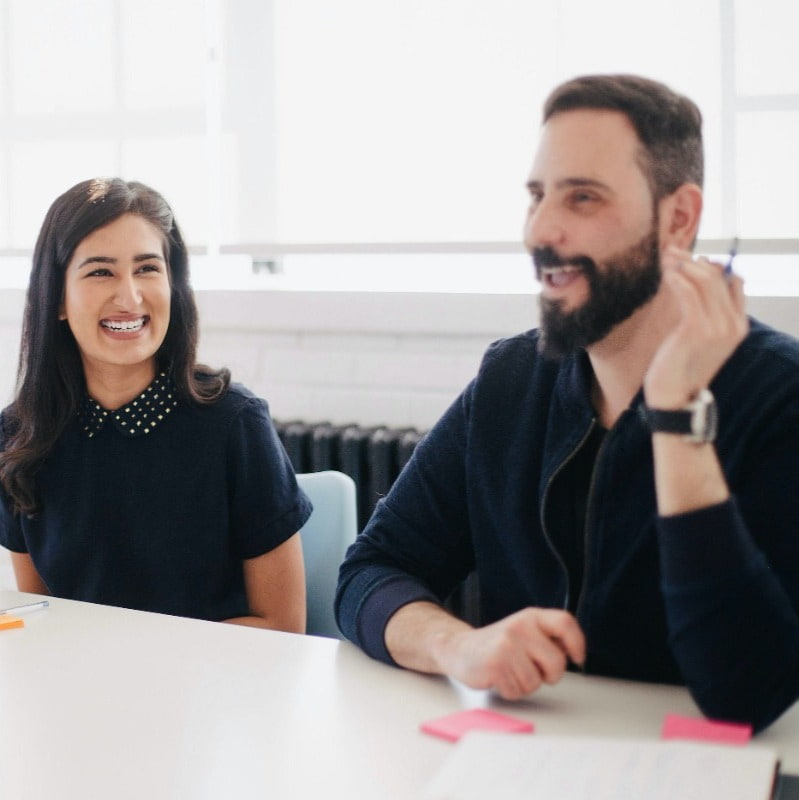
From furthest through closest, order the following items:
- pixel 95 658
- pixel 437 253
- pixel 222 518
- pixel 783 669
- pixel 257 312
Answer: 1. pixel 257 312
2. pixel 437 253
3. pixel 222 518
4. pixel 95 658
5. pixel 783 669

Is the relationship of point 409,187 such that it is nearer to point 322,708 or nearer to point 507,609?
point 507,609

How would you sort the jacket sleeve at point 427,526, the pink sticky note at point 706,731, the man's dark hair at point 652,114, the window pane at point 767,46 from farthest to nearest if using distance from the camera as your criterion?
the window pane at point 767,46, the jacket sleeve at point 427,526, the man's dark hair at point 652,114, the pink sticky note at point 706,731

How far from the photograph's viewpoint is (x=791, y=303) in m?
2.28

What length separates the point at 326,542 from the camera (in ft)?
6.29

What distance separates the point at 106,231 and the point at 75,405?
0.29 metres

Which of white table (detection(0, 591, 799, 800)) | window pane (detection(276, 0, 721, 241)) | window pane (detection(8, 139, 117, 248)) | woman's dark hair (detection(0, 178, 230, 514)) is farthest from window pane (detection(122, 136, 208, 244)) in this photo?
white table (detection(0, 591, 799, 800))

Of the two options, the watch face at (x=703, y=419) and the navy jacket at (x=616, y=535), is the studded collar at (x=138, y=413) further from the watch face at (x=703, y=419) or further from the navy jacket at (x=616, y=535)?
the watch face at (x=703, y=419)

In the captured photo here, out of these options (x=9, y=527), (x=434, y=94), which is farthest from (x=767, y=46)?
(x=9, y=527)

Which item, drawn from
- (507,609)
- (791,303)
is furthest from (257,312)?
(507,609)

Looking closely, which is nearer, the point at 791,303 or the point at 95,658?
the point at 95,658

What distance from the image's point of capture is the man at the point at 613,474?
117 cm

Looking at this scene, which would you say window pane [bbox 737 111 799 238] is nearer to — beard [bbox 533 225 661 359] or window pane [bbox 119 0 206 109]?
beard [bbox 533 225 661 359]

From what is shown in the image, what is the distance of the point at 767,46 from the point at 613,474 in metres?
1.28

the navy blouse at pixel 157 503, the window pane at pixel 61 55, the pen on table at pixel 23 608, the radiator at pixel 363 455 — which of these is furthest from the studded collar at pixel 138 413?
the window pane at pixel 61 55
